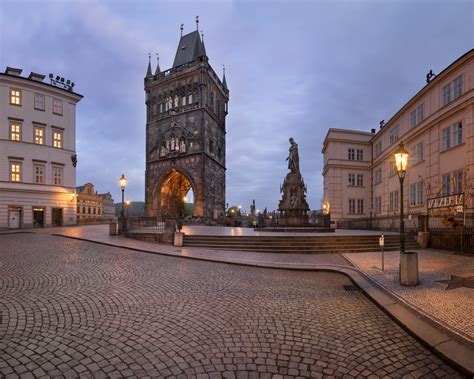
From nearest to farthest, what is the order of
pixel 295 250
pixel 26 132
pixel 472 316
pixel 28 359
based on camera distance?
pixel 28 359
pixel 472 316
pixel 295 250
pixel 26 132

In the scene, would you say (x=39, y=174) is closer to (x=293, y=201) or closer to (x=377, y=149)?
(x=293, y=201)

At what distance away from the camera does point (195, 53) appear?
5353 centimetres

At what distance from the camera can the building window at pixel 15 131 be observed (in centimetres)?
2934

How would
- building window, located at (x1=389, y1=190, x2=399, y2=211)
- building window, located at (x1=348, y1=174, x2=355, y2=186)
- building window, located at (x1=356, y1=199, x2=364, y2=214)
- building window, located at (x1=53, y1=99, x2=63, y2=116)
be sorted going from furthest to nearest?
building window, located at (x1=348, y1=174, x2=355, y2=186) → building window, located at (x1=356, y1=199, x2=364, y2=214) → building window, located at (x1=53, y1=99, x2=63, y2=116) → building window, located at (x1=389, y1=190, x2=399, y2=211)

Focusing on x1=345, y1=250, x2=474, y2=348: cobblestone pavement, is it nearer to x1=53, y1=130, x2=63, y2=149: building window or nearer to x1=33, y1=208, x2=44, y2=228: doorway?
x1=33, y1=208, x2=44, y2=228: doorway

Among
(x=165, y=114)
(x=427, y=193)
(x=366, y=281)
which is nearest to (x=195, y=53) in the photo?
(x=165, y=114)

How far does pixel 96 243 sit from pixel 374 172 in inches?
1373

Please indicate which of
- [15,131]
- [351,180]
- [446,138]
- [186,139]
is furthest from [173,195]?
[446,138]

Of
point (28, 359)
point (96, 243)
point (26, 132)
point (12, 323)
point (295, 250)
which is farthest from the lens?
point (26, 132)

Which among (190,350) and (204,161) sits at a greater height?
(204,161)

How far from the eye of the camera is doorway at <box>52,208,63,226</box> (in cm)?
3184

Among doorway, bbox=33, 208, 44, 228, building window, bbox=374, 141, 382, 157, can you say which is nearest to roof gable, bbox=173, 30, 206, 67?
building window, bbox=374, 141, 382, 157

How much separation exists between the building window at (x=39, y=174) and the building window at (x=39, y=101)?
21.9 feet

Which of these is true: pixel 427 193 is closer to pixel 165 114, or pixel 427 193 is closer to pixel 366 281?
pixel 366 281
